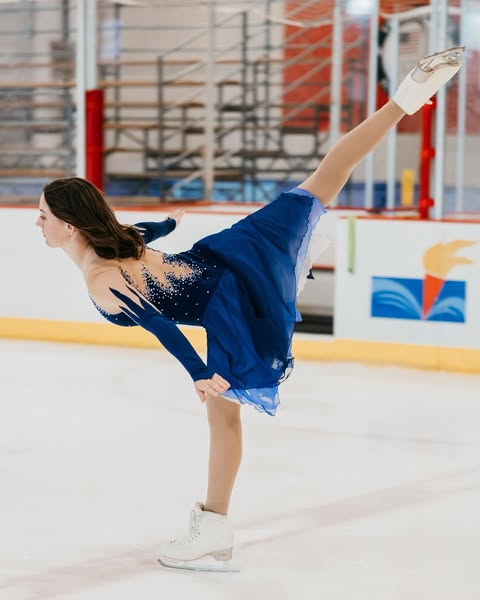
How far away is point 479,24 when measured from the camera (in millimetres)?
6191

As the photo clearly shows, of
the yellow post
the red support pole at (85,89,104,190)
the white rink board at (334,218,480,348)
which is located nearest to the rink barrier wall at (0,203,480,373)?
the white rink board at (334,218,480,348)

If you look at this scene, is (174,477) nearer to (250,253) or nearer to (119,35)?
(250,253)

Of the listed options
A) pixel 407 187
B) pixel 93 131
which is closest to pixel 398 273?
pixel 407 187

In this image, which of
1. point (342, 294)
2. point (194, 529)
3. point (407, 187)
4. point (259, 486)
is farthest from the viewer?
point (407, 187)

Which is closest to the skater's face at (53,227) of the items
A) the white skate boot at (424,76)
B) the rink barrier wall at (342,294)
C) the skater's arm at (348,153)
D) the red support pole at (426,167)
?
the skater's arm at (348,153)

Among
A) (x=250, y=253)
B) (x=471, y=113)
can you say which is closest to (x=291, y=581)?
(x=250, y=253)

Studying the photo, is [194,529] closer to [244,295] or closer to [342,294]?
[244,295]

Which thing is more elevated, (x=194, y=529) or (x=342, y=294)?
(x=342, y=294)

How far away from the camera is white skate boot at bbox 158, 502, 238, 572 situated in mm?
2918

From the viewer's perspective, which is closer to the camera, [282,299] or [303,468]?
[282,299]

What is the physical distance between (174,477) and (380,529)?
0.85 meters

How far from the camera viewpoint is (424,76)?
3.02 m

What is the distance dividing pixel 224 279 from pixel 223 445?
1.37 ft

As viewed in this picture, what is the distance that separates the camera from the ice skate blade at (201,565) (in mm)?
2916
